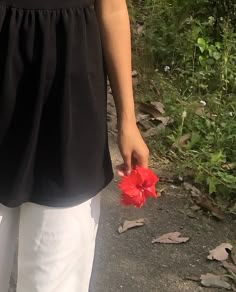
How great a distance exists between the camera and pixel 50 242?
70.5 inches

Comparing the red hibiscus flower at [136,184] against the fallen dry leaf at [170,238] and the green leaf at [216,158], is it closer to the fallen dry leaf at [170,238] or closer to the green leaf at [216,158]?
the fallen dry leaf at [170,238]

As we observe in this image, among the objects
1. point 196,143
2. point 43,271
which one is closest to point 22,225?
point 43,271

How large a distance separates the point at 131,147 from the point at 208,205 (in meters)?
1.43

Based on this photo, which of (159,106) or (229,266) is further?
(159,106)

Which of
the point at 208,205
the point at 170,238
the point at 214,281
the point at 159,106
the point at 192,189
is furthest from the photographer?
the point at 159,106

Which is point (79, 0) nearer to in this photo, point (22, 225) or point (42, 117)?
point (42, 117)

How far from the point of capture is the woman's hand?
6.15 ft

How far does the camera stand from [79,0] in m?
1.73

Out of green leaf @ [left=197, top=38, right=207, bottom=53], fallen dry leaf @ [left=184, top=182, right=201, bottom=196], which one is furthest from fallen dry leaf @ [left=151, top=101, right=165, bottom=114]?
fallen dry leaf @ [left=184, top=182, right=201, bottom=196]

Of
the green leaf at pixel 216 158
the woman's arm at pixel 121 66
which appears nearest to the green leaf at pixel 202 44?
the green leaf at pixel 216 158

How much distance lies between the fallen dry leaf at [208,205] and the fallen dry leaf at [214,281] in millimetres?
406

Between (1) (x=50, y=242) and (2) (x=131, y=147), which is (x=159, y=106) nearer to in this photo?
(2) (x=131, y=147)

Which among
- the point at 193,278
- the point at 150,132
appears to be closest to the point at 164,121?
the point at 150,132

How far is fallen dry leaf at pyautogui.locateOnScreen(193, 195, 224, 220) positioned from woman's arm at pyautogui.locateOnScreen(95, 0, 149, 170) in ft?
4.53
